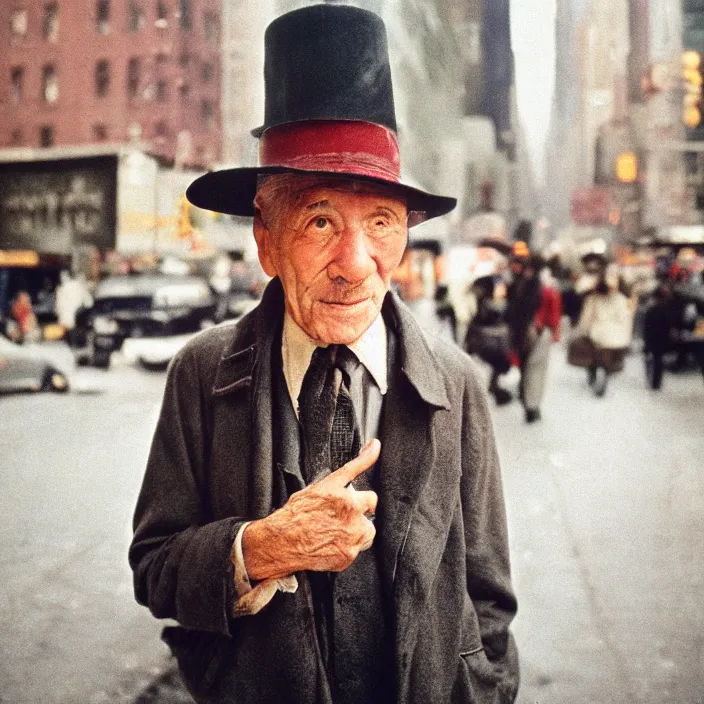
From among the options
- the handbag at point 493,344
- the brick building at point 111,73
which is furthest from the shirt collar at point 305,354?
the handbag at point 493,344

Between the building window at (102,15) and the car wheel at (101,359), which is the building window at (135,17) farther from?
the car wheel at (101,359)

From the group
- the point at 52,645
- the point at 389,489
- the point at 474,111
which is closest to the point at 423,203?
the point at 389,489

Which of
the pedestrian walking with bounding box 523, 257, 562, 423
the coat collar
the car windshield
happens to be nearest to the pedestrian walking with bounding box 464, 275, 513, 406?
the pedestrian walking with bounding box 523, 257, 562, 423

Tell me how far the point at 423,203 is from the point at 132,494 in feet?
9.71

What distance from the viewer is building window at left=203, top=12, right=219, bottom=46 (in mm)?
2715

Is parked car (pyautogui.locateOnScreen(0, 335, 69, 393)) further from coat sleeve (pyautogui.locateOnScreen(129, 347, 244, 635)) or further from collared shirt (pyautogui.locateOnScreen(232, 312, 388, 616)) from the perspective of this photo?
collared shirt (pyautogui.locateOnScreen(232, 312, 388, 616))

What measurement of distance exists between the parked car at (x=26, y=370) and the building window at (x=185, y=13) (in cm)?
145

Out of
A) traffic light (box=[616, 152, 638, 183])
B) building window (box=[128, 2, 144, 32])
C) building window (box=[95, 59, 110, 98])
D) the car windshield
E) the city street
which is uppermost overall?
traffic light (box=[616, 152, 638, 183])

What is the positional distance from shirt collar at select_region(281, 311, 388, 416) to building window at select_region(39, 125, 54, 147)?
1787 millimetres

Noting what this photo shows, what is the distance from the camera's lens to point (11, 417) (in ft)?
9.82

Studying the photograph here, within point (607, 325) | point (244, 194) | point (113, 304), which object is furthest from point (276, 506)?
point (607, 325)

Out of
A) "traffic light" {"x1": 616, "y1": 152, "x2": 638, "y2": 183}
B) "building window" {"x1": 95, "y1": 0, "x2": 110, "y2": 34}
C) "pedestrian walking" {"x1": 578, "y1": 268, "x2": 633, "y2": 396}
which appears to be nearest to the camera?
"building window" {"x1": 95, "y1": 0, "x2": 110, "y2": 34}

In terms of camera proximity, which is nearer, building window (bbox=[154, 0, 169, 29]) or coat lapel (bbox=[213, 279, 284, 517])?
coat lapel (bbox=[213, 279, 284, 517])

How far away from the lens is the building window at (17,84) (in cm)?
265
